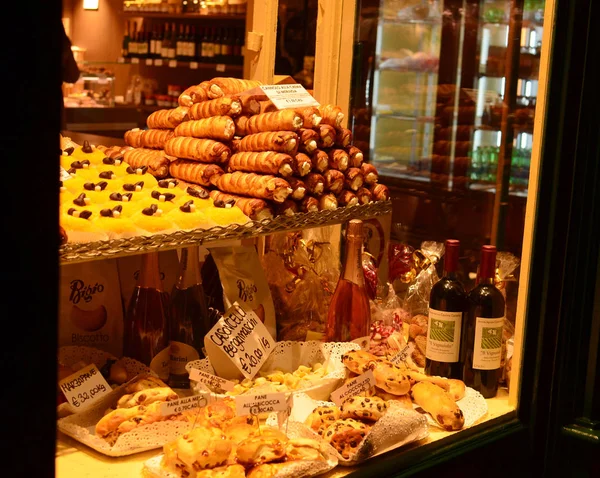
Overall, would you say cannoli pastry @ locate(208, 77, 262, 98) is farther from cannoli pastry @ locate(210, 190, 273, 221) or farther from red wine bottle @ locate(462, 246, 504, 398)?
red wine bottle @ locate(462, 246, 504, 398)

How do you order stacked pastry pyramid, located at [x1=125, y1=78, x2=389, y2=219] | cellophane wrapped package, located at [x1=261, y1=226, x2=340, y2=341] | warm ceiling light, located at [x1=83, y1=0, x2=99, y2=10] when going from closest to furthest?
stacked pastry pyramid, located at [x1=125, y1=78, x2=389, y2=219], cellophane wrapped package, located at [x1=261, y1=226, x2=340, y2=341], warm ceiling light, located at [x1=83, y1=0, x2=99, y2=10]

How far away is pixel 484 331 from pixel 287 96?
68 cm

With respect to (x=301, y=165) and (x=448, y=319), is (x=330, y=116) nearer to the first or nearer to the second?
(x=301, y=165)

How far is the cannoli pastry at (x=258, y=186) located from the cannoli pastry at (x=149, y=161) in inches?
7.9

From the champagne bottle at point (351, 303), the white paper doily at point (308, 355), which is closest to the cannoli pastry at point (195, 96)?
the champagne bottle at point (351, 303)

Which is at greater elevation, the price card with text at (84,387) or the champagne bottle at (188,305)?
the champagne bottle at (188,305)

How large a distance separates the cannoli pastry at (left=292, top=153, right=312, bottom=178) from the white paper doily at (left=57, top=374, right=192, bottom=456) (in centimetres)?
54

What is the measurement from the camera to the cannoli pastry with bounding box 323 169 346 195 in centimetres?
184

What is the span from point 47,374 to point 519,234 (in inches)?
60.5

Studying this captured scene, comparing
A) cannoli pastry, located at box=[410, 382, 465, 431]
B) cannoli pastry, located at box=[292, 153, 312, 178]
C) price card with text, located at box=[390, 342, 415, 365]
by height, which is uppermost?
cannoli pastry, located at box=[292, 153, 312, 178]

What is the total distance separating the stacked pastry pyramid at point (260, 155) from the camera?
5.74 feet

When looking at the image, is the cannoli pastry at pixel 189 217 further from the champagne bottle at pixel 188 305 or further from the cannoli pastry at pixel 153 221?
the champagne bottle at pixel 188 305

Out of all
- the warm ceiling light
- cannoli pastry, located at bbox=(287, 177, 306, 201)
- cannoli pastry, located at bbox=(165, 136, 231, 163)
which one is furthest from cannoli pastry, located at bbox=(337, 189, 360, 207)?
the warm ceiling light

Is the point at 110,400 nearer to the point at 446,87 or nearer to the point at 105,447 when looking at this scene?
the point at 105,447
